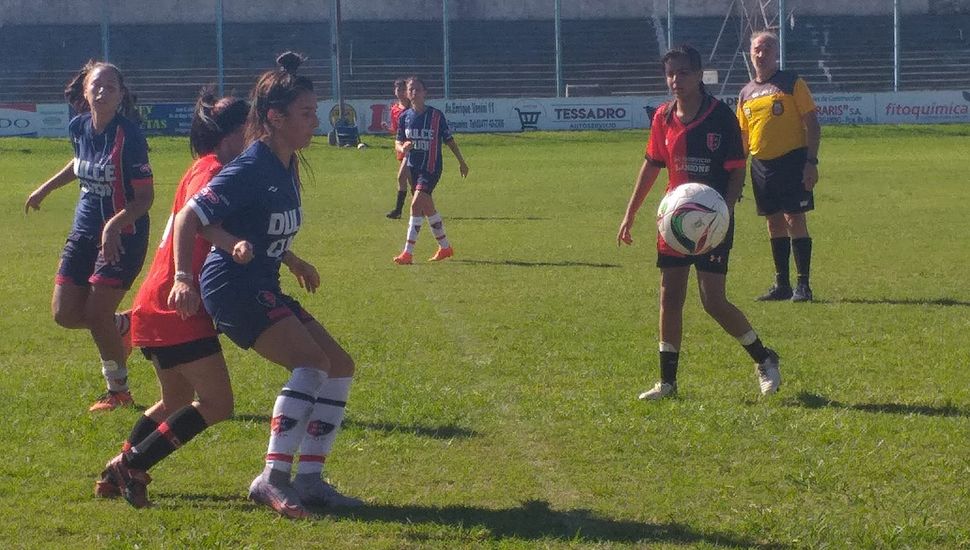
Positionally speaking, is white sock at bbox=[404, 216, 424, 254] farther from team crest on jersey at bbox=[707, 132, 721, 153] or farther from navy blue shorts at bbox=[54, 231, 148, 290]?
team crest on jersey at bbox=[707, 132, 721, 153]

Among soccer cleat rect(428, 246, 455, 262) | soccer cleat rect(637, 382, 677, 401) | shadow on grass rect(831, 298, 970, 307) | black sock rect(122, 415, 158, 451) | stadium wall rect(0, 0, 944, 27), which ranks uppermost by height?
stadium wall rect(0, 0, 944, 27)

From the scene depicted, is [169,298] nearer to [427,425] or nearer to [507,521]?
[507,521]

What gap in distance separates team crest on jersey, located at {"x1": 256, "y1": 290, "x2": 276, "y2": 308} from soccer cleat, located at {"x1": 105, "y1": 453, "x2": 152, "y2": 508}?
38.6 inches

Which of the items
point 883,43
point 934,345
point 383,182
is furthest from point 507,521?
point 883,43

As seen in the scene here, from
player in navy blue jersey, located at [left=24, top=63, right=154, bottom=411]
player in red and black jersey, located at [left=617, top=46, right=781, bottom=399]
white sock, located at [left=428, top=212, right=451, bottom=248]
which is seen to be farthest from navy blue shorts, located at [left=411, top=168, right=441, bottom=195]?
player in red and black jersey, located at [left=617, top=46, right=781, bottom=399]

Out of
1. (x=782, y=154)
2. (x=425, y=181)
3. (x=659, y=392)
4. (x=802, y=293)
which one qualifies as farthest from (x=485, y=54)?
(x=659, y=392)

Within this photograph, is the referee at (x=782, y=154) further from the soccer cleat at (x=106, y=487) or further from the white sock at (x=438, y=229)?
the soccer cleat at (x=106, y=487)

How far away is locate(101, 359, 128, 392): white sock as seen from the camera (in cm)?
750

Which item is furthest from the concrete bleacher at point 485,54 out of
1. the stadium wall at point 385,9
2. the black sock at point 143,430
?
the black sock at point 143,430

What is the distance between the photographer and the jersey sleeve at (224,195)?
5086 mm

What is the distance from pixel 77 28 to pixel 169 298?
165 ft

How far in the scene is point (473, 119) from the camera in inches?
1607

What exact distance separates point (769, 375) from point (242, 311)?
3.55m

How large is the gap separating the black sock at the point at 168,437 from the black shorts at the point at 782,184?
7344 millimetres
